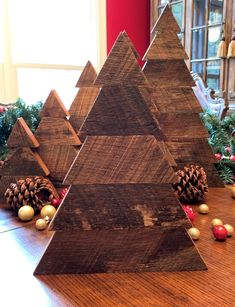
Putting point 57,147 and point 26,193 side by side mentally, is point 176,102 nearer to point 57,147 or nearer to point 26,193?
point 57,147

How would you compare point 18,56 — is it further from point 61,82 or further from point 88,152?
point 88,152

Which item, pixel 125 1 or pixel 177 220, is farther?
pixel 125 1

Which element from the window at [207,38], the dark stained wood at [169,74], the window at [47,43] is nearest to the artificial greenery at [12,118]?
the dark stained wood at [169,74]

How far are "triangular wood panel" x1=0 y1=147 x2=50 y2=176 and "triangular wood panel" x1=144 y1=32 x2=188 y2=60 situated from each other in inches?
16.8


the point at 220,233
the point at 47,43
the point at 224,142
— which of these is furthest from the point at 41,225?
the point at 47,43

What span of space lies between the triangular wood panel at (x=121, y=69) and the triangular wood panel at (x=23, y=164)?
36 cm

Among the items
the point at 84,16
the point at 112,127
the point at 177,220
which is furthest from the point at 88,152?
the point at 84,16

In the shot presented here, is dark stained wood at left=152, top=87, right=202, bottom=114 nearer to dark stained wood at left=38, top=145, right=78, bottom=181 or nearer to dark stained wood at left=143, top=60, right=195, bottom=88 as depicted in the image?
dark stained wood at left=143, top=60, right=195, bottom=88

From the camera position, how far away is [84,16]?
9.14 ft

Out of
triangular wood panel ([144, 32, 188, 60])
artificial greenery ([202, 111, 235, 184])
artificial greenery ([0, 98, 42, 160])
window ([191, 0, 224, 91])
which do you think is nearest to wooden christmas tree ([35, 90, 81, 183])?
artificial greenery ([0, 98, 42, 160])

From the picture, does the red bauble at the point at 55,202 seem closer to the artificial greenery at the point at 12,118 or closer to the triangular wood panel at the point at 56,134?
the triangular wood panel at the point at 56,134

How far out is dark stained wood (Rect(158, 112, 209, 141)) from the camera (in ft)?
2.97

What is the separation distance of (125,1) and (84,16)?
457 millimetres

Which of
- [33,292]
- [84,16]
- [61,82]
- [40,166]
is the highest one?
[84,16]
